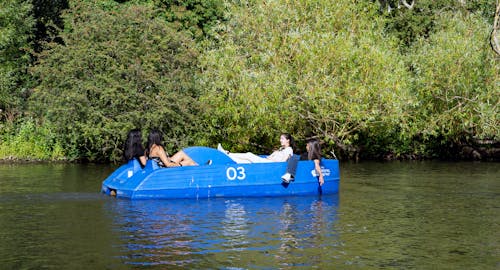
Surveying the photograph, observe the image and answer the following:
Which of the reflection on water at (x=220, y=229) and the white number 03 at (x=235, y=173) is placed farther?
the white number 03 at (x=235, y=173)

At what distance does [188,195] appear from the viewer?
19.0m

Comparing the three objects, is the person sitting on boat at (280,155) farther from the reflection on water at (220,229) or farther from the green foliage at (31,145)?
the green foliage at (31,145)

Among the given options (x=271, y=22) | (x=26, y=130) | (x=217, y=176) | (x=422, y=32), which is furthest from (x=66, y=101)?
(x=422, y=32)

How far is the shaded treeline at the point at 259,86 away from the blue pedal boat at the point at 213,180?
422 inches

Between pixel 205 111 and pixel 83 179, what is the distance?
8580mm

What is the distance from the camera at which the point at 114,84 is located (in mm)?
32375

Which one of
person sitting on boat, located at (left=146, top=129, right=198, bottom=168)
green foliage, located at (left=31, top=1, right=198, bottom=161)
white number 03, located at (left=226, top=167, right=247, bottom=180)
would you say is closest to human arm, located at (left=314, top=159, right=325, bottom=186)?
white number 03, located at (left=226, top=167, right=247, bottom=180)

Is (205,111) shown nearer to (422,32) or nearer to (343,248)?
(422,32)

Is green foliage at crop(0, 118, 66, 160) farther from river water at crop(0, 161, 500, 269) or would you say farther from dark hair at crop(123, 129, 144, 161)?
dark hair at crop(123, 129, 144, 161)

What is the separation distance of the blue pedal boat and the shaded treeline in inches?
422

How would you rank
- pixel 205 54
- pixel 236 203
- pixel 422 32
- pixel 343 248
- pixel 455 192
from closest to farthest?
pixel 343 248 → pixel 236 203 → pixel 455 192 → pixel 205 54 → pixel 422 32

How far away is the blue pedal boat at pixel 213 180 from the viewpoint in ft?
61.3

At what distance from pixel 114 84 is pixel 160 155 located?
45.2 feet

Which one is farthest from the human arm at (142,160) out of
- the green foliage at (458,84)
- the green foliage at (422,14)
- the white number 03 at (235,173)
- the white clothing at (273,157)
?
the green foliage at (422,14)
